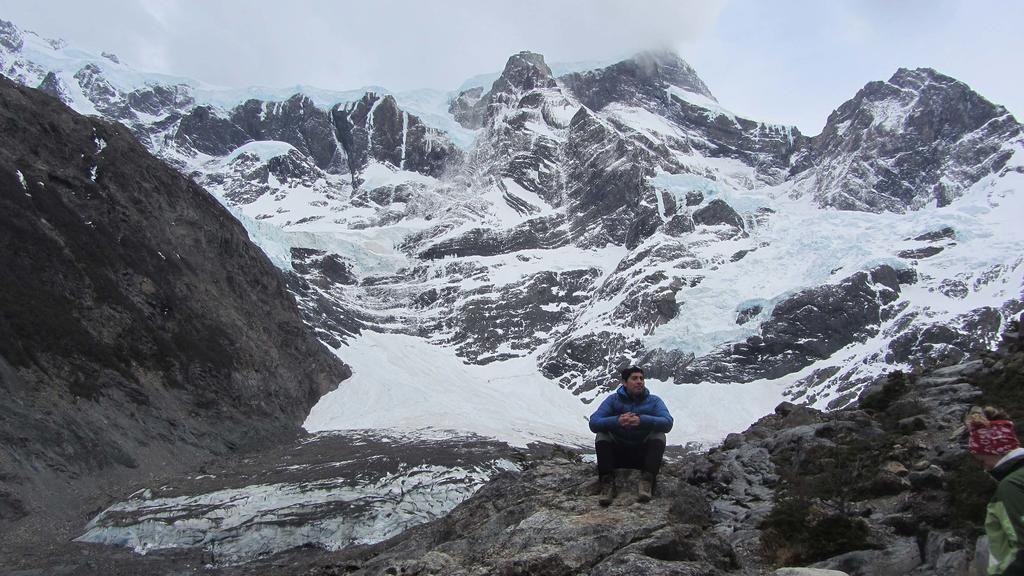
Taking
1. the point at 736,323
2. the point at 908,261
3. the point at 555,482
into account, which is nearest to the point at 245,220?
the point at 736,323

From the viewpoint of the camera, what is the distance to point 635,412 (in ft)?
40.8

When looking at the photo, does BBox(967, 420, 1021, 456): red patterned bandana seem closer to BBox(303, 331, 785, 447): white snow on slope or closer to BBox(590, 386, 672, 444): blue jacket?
BBox(590, 386, 672, 444): blue jacket

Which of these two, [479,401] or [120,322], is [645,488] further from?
[479,401]

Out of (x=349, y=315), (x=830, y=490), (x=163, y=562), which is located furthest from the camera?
(x=349, y=315)

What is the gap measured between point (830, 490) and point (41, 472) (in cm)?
5135

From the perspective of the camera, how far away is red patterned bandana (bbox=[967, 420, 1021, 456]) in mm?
6934

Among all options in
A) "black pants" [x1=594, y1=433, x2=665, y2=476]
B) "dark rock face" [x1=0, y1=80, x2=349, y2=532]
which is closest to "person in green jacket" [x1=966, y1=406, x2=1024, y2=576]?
"black pants" [x1=594, y1=433, x2=665, y2=476]

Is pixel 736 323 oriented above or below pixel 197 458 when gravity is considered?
above

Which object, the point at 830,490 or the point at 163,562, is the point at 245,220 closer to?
the point at 163,562

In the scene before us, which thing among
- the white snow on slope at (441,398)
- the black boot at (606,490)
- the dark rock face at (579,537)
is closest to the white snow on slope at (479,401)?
the white snow on slope at (441,398)

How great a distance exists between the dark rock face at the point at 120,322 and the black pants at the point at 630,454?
4619 cm

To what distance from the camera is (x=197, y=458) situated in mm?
66875

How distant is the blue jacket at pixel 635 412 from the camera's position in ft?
39.7

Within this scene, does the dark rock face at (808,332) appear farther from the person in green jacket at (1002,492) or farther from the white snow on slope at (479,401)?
A: the person in green jacket at (1002,492)
